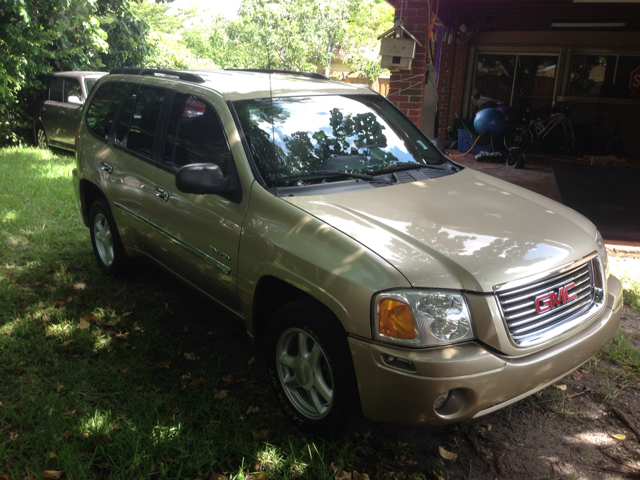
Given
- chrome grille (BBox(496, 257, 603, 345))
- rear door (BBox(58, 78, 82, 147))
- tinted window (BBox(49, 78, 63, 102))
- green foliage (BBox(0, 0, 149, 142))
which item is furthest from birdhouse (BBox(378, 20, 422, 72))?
tinted window (BBox(49, 78, 63, 102))

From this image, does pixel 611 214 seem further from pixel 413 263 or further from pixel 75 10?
pixel 75 10

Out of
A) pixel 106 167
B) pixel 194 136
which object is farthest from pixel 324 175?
pixel 106 167

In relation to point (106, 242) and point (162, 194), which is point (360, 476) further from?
point (106, 242)

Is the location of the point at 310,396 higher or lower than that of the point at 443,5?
lower

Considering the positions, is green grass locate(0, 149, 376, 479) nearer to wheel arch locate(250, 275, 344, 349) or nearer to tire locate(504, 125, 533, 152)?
wheel arch locate(250, 275, 344, 349)

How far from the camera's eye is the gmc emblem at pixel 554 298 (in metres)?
2.71

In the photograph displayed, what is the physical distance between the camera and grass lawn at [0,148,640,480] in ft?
9.39

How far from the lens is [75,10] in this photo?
1276 cm

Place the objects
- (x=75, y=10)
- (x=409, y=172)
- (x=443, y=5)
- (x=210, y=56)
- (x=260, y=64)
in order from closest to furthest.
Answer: (x=409, y=172) < (x=443, y=5) < (x=75, y=10) < (x=260, y=64) < (x=210, y=56)

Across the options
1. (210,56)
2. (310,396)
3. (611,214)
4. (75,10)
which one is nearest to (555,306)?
(310,396)

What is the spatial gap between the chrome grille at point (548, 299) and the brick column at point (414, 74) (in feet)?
16.7

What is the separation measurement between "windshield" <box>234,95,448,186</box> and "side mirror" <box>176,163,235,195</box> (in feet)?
0.80

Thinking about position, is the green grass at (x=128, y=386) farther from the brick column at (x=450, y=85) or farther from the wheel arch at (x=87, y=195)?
the brick column at (x=450, y=85)

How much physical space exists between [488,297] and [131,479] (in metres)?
1.86
